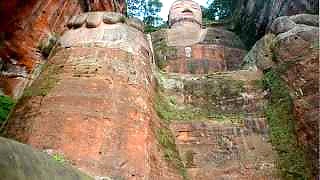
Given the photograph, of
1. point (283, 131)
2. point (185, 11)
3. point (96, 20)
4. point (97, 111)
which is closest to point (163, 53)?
point (185, 11)

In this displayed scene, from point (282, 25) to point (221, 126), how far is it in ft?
14.9

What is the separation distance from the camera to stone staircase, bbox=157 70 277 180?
26.2 feet

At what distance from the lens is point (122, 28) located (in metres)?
9.70

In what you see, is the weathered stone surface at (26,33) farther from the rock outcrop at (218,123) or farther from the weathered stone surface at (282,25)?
the weathered stone surface at (282,25)

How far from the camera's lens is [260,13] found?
1708 centimetres

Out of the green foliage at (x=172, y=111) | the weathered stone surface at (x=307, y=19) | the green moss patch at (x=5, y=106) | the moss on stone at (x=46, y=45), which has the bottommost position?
the green foliage at (x=172, y=111)

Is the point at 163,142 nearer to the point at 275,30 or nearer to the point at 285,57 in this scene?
the point at 285,57

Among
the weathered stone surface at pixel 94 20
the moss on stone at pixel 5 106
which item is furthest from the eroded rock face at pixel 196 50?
the moss on stone at pixel 5 106

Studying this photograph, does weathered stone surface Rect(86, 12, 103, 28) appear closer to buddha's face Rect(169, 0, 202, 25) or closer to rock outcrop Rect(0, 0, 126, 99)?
rock outcrop Rect(0, 0, 126, 99)

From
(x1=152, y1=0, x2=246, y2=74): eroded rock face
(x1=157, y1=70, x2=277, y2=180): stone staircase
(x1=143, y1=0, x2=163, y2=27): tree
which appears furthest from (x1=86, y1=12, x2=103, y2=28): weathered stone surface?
(x1=143, y1=0, x2=163, y2=27): tree

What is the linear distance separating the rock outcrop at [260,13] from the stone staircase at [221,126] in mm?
3572

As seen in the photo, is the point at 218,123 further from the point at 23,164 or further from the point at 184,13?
the point at 184,13

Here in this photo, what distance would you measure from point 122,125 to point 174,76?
14.9 feet

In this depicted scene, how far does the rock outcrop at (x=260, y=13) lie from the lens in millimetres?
13723
